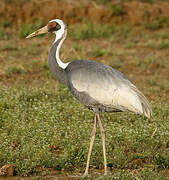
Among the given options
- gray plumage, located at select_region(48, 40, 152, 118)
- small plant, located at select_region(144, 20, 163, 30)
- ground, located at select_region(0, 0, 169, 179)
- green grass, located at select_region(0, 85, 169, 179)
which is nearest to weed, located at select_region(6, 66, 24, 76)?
ground, located at select_region(0, 0, 169, 179)

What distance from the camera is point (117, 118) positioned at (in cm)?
764

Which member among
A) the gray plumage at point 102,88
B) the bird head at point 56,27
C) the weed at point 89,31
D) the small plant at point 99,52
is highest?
the weed at point 89,31

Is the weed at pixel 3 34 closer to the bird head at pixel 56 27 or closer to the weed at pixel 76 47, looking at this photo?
the weed at pixel 76 47

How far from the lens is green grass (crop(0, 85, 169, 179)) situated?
19.5ft

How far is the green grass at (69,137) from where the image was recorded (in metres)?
5.96

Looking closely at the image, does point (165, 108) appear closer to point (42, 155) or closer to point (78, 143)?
point (78, 143)

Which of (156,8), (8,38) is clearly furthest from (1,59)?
(156,8)

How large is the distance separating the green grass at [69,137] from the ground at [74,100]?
0.04 feet

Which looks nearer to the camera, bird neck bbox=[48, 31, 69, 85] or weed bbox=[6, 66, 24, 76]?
bird neck bbox=[48, 31, 69, 85]

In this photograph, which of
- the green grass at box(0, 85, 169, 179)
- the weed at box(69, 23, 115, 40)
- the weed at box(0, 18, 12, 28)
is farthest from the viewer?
the weed at box(0, 18, 12, 28)

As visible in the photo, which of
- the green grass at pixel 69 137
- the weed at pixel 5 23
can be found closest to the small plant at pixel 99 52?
the weed at pixel 5 23

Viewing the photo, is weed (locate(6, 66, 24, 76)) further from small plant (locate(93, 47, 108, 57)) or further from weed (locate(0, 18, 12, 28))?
weed (locate(0, 18, 12, 28))

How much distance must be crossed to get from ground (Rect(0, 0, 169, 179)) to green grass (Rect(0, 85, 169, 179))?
1 cm

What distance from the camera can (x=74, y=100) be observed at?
8.39 m
